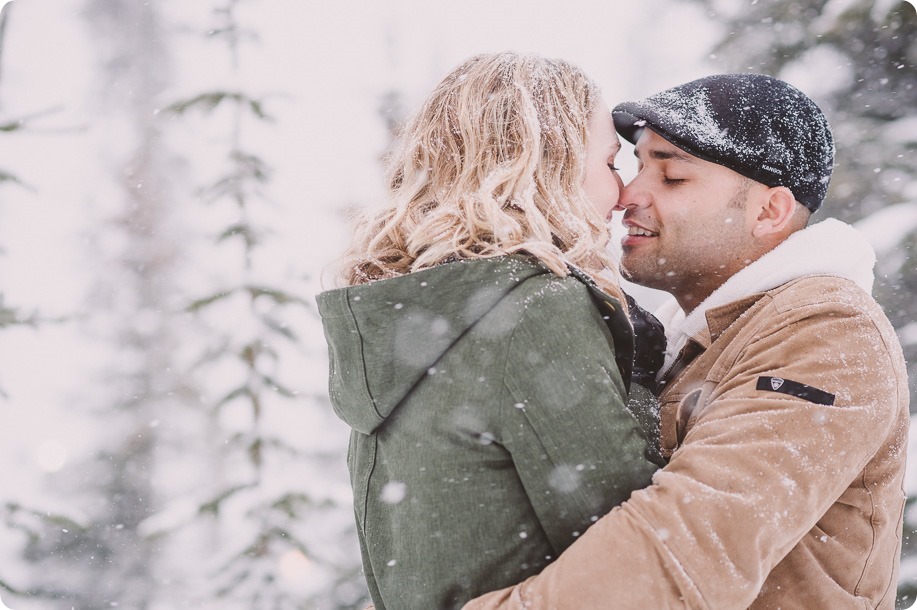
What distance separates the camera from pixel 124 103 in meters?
6.02

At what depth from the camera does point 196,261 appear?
5836mm

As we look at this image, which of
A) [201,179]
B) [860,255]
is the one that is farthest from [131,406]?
[860,255]

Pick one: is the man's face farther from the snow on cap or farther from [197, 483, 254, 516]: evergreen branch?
[197, 483, 254, 516]: evergreen branch

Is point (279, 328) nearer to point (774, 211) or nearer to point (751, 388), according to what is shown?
point (774, 211)

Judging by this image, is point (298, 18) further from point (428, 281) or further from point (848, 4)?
point (428, 281)

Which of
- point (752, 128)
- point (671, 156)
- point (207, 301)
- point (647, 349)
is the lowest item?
point (207, 301)

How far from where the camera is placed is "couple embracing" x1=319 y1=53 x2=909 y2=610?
1.44 metres

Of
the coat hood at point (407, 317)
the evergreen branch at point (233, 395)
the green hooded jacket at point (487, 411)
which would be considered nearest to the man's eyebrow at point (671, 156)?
the green hooded jacket at point (487, 411)

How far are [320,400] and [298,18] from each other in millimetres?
3794

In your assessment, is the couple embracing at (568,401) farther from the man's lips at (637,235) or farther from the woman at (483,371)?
the man's lips at (637,235)

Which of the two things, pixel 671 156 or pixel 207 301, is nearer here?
pixel 671 156

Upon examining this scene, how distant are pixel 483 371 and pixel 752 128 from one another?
5.65 feet

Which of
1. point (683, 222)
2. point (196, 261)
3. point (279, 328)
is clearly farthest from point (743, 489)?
point (196, 261)

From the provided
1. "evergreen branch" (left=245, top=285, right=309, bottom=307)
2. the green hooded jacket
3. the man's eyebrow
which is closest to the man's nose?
Answer: the man's eyebrow
